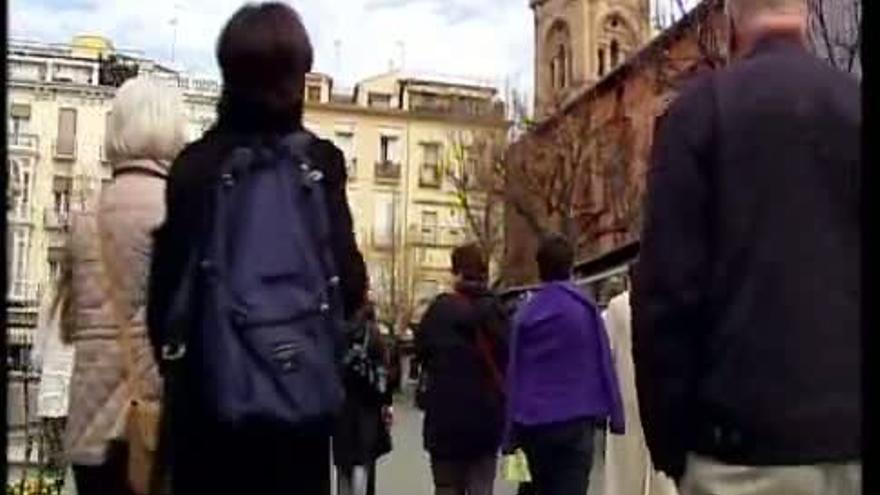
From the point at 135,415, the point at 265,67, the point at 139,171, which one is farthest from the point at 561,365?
the point at 265,67

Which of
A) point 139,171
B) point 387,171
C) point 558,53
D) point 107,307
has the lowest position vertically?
point 107,307

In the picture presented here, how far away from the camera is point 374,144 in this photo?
116 meters

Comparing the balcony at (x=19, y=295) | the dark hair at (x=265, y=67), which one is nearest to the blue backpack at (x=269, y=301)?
the dark hair at (x=265, y=67)

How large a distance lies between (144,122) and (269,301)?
4.15ft

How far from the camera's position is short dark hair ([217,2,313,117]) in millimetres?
4523

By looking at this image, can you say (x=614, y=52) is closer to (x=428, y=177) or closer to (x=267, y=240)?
(x=428, y=177)

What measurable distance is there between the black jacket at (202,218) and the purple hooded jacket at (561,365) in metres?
4.37

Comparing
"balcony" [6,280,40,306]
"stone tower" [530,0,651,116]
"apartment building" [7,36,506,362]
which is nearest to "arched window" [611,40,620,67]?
"stone tower" [530,0,651,116]

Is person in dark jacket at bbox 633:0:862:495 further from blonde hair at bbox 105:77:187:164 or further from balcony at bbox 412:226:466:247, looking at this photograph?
balcony at bbox 412:226:466:247

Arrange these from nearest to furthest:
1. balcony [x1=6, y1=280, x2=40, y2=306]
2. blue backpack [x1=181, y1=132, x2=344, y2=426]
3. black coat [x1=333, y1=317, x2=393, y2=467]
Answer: balcony [x1=6, y1=280, x2=40, y2=306] → blue backpack [x1=181, y1=132, x2=344, y2=426] → black coat [x1=333, y1=317, x2=393, y2=467]

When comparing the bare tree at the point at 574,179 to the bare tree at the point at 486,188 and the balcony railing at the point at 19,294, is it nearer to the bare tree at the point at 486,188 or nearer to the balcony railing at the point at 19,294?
the bare tree at the point at 486,188

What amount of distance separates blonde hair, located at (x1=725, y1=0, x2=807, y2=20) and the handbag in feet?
5.98

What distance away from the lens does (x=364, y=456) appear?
1281 cm

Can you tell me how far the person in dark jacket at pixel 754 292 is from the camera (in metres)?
3.94
